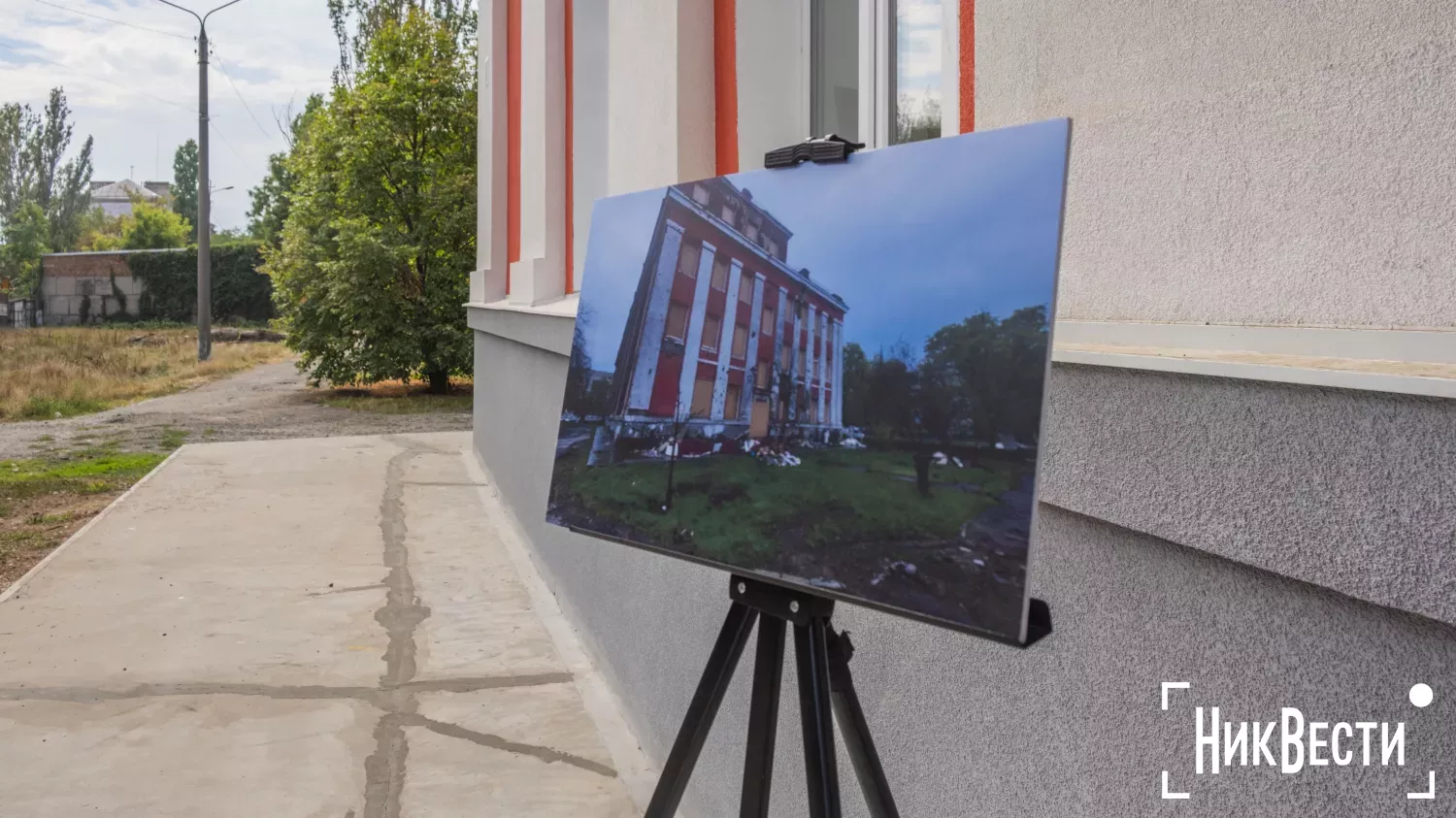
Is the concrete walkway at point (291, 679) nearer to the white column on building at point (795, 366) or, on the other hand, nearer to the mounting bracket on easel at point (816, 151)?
the white column on building at point (795, 366)

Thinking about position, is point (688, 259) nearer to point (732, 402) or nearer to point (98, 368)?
point (732, 402)

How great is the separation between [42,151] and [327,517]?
86492mm

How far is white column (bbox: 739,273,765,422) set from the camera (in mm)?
1624

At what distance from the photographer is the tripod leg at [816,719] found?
59.9 inches

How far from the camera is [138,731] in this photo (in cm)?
383

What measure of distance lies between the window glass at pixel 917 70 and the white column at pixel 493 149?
22.4ft

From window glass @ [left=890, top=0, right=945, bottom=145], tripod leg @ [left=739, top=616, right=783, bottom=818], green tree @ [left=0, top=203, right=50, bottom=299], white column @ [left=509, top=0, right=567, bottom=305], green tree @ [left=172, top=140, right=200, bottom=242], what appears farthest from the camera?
green tree @ [left=172, top=140, right=200, bottom=242]

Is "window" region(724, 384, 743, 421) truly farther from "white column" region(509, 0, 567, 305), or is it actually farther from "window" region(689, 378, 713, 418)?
"white column" region(509, 0, 567, 305)

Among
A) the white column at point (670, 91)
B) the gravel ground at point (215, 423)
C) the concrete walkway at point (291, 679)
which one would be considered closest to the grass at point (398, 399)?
the gravel ground at point (215, 423)

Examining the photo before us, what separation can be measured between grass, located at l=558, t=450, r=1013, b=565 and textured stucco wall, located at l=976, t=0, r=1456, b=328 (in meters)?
0.47

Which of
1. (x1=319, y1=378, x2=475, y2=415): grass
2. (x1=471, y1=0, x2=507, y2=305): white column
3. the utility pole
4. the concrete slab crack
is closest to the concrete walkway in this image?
the concrete slab crack

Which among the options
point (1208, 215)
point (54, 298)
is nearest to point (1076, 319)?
point (1208, 215)

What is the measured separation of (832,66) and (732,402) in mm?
2239

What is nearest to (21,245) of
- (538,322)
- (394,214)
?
(394,214)
